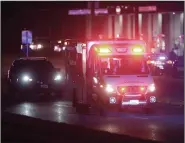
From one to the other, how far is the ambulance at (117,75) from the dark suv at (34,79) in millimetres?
6149

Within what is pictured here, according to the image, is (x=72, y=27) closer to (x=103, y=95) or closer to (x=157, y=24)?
(x=157, y=24)

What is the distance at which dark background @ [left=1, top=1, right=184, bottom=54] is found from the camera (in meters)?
64.8

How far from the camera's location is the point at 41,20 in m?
74.6

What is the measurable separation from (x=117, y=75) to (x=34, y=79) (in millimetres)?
7622

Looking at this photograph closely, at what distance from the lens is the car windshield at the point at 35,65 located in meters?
25.1

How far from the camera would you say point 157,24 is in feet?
227

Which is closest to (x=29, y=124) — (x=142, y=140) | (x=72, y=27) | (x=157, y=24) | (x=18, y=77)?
(x=142, y=140)

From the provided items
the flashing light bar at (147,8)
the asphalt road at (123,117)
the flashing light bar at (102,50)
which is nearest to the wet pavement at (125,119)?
the asphalt road at (123,117)

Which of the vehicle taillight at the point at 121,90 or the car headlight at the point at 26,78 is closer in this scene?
the vehicle taillight at the point at 121,90

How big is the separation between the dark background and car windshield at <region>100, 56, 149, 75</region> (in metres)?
42.3

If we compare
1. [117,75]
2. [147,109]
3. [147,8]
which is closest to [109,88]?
[117,75]

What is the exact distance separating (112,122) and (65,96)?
9685 mm

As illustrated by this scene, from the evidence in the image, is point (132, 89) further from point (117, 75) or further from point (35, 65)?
point (35, 65)

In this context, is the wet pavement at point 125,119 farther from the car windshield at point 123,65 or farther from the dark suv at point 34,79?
the dark suv at point 34,79
